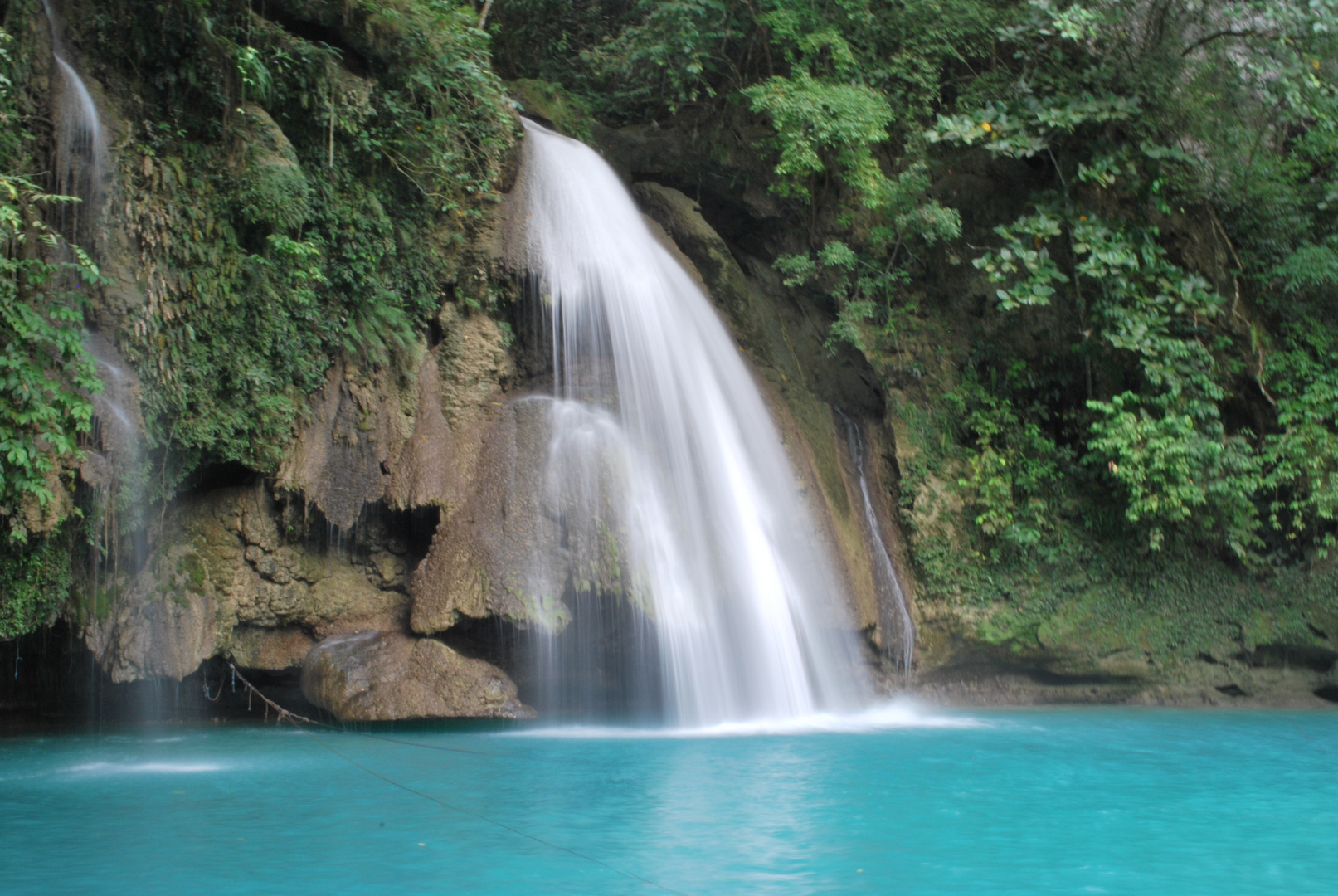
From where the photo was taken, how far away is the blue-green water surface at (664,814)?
514 cm

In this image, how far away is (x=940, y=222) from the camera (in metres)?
12.9

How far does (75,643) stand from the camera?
968cm

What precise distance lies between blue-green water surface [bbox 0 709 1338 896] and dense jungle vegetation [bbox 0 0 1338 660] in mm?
3345

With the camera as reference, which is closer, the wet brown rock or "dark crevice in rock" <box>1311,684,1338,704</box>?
the wet brown rock

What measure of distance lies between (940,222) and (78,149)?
10.0 metres

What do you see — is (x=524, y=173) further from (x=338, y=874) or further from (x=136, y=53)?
(x=338, y=874)

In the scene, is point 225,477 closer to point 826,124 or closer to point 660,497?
point 660,497

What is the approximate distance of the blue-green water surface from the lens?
5141 mm

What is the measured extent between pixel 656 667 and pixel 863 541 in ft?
13.1

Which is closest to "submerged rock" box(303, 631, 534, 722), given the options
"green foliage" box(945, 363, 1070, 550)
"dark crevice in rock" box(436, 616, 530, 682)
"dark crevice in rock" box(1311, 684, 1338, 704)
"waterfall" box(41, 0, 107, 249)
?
"dark crevice in rock" box(436, 616, 530, 682)

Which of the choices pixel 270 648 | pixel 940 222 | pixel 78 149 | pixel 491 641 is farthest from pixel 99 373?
pixel 940 222

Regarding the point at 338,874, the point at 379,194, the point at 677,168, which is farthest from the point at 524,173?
the point at 338,874

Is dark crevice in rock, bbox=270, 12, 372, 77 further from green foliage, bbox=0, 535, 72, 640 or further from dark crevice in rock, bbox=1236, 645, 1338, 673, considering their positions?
dark crevice in rock, bbox=1236, 645, 1338, 673

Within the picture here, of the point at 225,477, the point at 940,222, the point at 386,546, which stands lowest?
the point at 386,546
